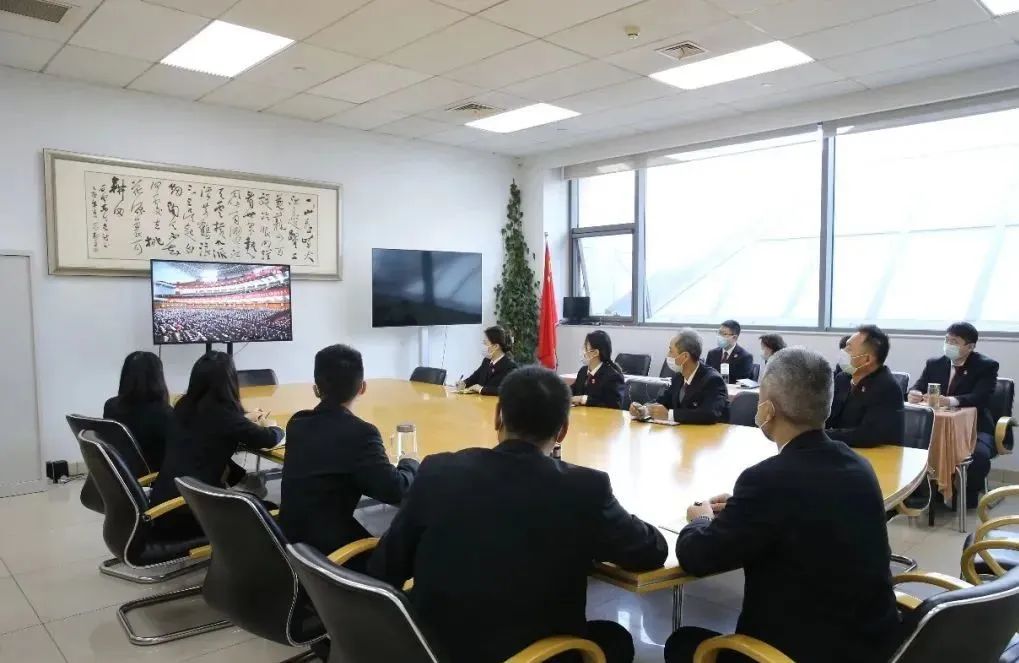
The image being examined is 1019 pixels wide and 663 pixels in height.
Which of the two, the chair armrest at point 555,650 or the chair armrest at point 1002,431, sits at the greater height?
the chair armrest at point 555,650

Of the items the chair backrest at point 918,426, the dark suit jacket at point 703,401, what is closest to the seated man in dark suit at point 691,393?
the dark suit jacket at point 703,401

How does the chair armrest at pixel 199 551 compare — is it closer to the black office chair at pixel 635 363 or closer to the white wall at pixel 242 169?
the white wall at pixel 242 169

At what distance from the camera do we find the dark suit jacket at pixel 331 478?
2391 millimetres

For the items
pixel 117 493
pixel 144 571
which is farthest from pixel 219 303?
pixel 117 493

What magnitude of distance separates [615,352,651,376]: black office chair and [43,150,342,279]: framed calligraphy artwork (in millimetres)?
3331

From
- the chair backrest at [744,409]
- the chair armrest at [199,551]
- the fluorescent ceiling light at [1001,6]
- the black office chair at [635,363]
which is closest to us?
the chair armrest at [199,551]

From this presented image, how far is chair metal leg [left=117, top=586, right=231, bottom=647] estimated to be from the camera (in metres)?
2.93

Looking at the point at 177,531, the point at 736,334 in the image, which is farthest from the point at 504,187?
the point at 177,531

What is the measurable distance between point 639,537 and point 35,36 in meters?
5.28

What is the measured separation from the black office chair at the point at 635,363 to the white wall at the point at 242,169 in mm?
1872

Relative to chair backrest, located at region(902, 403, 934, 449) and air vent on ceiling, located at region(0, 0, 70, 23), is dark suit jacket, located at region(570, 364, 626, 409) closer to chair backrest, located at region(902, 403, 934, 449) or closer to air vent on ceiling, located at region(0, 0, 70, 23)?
chair backrest, located at region(902, 403, 934, 449)

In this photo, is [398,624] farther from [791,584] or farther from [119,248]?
[119,248]

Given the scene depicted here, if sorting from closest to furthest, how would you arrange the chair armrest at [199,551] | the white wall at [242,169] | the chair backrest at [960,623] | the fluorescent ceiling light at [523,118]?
the chair backrest at [960,623] < the chair armrest at [199,551] < the white wall at [242,169] < the fluorescent ceiling light at [523,118]

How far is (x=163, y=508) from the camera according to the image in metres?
2.88
